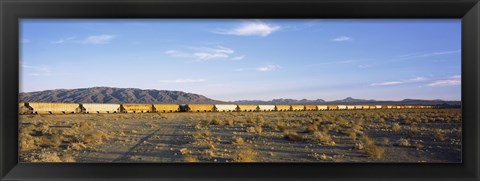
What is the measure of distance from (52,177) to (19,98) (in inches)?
22.2

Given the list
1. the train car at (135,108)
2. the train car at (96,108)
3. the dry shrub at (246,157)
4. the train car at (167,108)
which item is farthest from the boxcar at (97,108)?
the dry shrub at (246,157)

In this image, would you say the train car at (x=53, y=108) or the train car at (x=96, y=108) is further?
the train car at (x=96, y=108)

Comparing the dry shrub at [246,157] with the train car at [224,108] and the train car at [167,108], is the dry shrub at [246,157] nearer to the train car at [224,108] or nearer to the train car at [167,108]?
the train car at [167,108]

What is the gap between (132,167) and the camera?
2.57 metres

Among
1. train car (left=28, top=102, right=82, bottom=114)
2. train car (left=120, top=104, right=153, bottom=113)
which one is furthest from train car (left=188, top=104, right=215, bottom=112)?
train car (left=28, top=102, right=82, bottom=114)

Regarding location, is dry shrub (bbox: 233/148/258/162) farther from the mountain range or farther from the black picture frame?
the mountain range

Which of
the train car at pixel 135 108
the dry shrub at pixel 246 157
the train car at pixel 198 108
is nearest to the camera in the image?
the dry shrub at pixel 246 157

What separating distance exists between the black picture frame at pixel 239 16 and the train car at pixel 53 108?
1156 inches

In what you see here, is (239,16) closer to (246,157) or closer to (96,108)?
(246,157)

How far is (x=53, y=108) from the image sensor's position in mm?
31469

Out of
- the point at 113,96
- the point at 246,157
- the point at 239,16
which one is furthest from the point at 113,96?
the point at 239,16

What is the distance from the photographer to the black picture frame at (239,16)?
2527 millimetres

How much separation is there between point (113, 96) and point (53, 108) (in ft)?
117

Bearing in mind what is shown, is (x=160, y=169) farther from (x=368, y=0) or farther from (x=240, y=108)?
(x=240, y=108)
